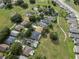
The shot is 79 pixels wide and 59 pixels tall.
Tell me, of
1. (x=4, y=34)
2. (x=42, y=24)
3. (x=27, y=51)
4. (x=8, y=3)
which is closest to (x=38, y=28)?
(x=42, y=24)

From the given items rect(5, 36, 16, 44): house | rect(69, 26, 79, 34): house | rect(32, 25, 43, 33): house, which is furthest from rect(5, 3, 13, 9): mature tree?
rect(69, 26, 79, 34): house

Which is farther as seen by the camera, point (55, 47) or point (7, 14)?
point (7, 14)

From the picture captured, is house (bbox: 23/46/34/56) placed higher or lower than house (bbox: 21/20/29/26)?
lower

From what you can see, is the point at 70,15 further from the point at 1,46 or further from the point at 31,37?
the point at 1,46

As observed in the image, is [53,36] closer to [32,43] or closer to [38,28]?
[38,28]

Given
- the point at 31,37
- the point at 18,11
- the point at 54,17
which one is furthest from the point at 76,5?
the point at 31,37

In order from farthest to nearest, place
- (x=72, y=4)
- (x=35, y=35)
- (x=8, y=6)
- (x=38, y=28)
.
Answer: (x=72, y=4), (x=8, y=6), (x=38, y=28), (x=35, y=35)

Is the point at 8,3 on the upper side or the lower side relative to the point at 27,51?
upper

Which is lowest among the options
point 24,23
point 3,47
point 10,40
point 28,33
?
point 3,47

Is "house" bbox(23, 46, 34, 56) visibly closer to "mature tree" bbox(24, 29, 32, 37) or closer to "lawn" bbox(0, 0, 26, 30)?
"mature tree" bbox(24, 29, 32, 37)

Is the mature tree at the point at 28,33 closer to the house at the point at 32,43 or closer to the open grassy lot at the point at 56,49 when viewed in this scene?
the house at the point at 32,43

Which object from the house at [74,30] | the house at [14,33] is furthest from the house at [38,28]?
the house at [74,30]
